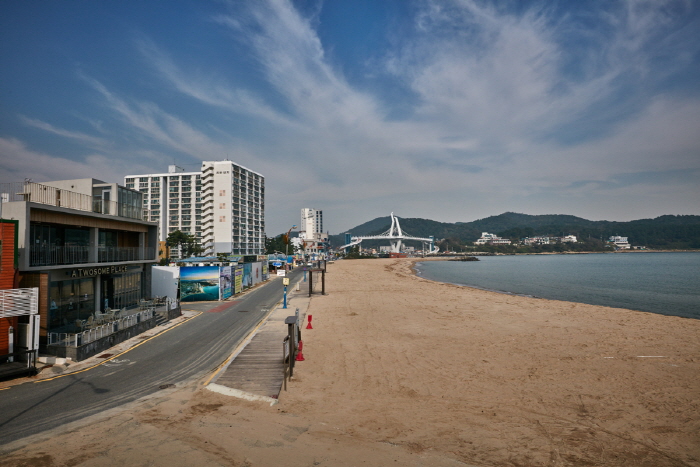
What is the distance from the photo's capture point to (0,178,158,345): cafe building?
53.4 ft

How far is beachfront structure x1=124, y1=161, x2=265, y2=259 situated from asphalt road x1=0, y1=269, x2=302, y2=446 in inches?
3668

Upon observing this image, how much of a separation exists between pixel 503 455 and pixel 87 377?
14.5 m

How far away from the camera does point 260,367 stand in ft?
46.0

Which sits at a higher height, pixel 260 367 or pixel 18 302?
pixel 18 302

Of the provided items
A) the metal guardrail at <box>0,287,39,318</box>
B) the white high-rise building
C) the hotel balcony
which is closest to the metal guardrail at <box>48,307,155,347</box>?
the metal guardrail at <box>0,287,39,318</box>

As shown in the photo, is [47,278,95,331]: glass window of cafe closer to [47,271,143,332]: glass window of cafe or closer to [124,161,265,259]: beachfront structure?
[47,271,143,332]: glass window of cafe

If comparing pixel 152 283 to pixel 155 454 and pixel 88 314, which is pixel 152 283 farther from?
pixel 155 454

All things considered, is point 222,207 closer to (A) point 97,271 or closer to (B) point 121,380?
(A) point 97,271

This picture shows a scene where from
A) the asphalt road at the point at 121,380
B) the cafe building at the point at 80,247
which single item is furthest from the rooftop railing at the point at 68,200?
the asphalt road at the point at 121,380

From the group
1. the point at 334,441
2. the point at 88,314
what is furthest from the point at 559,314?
the point at 88,314

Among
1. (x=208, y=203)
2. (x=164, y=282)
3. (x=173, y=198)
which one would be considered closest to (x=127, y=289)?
(x=164, y=282)

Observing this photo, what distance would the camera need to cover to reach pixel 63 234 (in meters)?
19.2

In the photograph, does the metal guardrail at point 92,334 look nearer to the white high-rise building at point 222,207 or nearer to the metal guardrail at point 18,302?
the metal guardrail at point 18,302

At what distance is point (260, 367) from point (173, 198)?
119 meters
